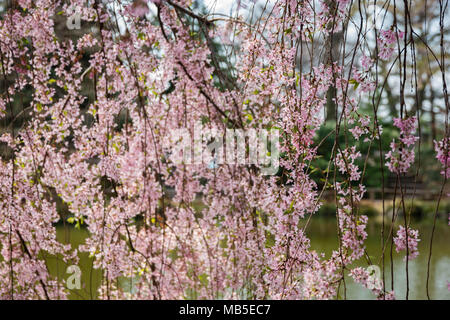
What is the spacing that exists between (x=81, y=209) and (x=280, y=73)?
A: 1249mm

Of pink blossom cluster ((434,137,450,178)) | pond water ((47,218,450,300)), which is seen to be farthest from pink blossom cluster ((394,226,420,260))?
pond water ((47,218,450,300))

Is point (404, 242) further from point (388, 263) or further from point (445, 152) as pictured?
point (388, 263)

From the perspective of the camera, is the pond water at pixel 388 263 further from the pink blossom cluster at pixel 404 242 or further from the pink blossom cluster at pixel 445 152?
the pink blossom cluster at pixel 445 152

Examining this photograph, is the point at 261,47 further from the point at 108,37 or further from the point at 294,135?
the point at 108,37

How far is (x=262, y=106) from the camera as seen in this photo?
195cm

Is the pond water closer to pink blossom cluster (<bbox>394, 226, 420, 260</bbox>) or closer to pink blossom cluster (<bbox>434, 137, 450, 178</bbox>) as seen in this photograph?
pink blossom cluster (<bbox>394, 226, 420, 260</bbox>)

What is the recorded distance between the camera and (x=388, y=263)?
520 cm

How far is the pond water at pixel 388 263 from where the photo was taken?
4043 mm

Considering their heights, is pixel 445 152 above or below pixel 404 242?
above

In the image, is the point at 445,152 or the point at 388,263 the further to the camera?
the point at 388,263

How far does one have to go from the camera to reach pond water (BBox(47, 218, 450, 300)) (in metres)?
4.04

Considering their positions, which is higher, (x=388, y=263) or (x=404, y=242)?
(x=388, y=263)

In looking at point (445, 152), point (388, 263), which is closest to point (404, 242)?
point (445, 152)
